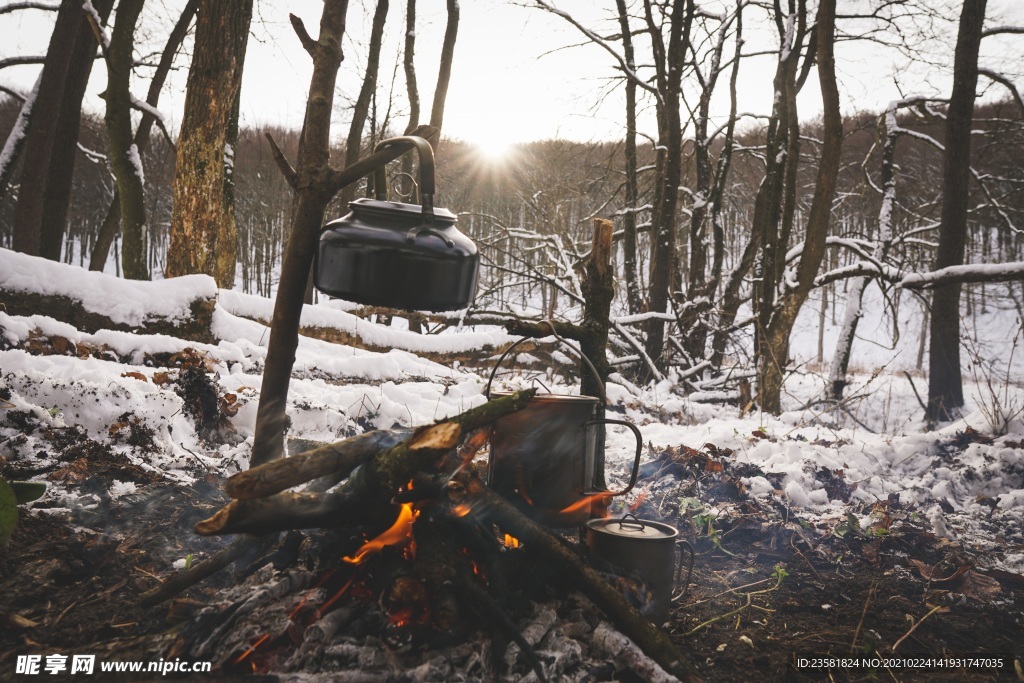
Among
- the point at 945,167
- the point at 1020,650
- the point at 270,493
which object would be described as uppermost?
the point at 945,167

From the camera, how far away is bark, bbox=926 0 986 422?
8070mm

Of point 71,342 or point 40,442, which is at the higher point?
point 71,342

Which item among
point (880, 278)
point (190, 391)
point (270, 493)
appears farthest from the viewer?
point (880, 278)

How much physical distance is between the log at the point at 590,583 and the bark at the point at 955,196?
8.12 m

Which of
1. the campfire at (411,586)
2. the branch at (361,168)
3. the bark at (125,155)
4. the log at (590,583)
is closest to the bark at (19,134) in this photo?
the bark at (125,155)

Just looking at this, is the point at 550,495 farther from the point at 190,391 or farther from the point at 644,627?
the point at 190,391

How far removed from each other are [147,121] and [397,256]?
35.6 ft

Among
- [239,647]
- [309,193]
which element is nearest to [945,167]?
[309,193]

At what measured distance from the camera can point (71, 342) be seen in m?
4.15

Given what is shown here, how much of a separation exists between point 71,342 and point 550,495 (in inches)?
154

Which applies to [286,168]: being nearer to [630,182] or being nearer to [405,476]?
[405,476]

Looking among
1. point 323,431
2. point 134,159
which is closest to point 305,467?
point 323,431

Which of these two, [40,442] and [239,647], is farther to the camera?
[40,442]

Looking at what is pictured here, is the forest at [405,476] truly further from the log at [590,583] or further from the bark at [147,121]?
the bark at [147,121]
